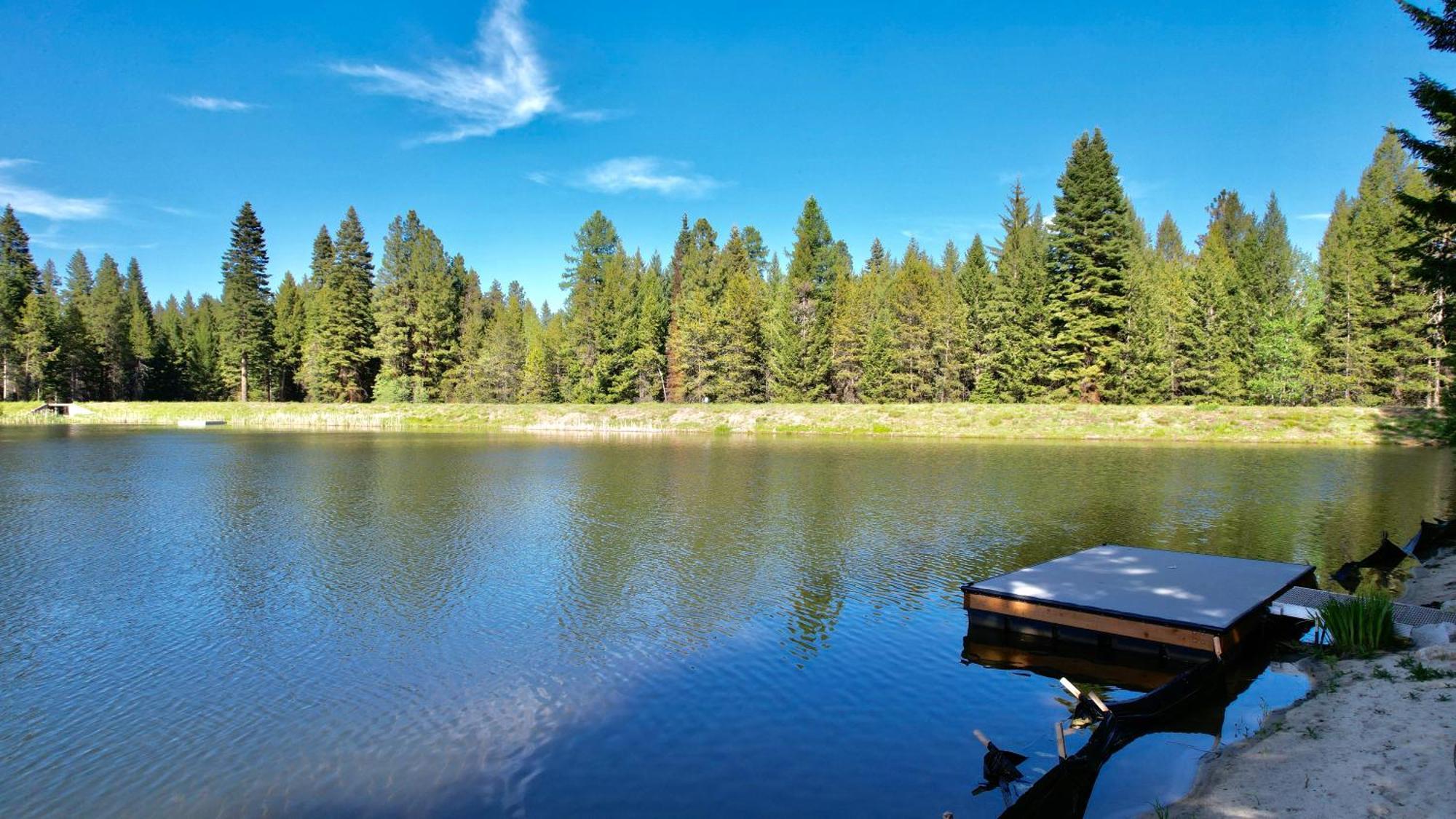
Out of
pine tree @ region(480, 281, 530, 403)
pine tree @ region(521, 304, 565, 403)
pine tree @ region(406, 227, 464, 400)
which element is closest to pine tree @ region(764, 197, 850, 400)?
pine tree @ region(521, 304, 565, 403)

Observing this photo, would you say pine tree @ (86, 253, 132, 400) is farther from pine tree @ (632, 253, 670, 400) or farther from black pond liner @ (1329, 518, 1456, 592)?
black pond liner @ (1329, 518, 1456, 592)

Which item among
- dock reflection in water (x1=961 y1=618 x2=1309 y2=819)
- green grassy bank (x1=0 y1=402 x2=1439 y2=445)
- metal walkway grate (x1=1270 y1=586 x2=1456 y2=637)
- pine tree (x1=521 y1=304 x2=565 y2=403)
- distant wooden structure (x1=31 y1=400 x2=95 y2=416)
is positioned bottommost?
dock reflection in water (x1=961 y1=618 x2=1309 y2=819)

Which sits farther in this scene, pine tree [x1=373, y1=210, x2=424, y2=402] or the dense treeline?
pine tree [x1=373, y1=210, x2=424, y2=402]

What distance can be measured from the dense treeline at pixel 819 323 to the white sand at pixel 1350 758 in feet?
165

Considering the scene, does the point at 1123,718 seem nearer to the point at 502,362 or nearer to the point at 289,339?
the point at 502,362

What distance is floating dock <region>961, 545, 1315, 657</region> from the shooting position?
34.1 feet

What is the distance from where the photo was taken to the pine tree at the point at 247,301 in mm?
79000

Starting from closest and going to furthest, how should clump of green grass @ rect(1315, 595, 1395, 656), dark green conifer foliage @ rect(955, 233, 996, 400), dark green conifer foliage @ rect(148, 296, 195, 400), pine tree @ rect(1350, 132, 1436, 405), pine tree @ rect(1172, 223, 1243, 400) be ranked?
clump of green grass @ rect(1315, 595, 1395, 656) → pine tree @ rect(1350, 132, 1436, 405) → pine tree @ rect(1172, 223, 1243, 400) → dark green conifer foliage @ rect(955, 233, 996, 400) → dark green conifer foliage @ rect(148, 296, 195, 400)

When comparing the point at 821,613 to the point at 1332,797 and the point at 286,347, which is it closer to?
the point at 1332,797

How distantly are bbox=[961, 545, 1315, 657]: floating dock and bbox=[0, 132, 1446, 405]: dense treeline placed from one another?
45.4 metres

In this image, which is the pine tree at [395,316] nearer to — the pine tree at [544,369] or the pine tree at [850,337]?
the pine tree at [544,369]

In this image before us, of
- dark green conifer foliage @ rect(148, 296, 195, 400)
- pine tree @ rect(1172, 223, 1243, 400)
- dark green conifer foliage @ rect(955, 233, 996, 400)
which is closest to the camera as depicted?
pine tree @ rect(1172, 223, 1243, 400)

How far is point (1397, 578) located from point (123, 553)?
25354 mm

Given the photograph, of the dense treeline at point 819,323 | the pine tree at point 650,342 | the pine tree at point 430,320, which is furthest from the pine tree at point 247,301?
the pine tree at point 650,342
